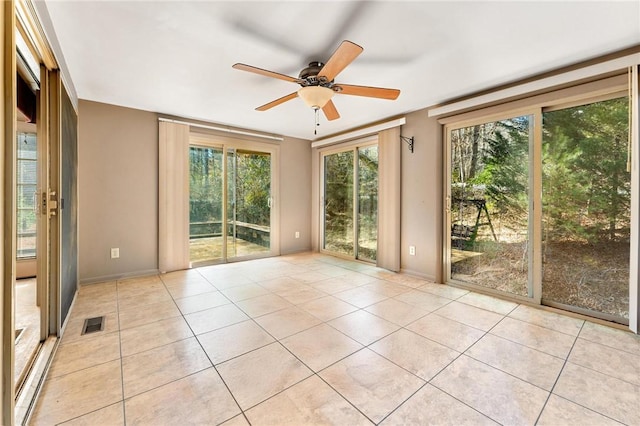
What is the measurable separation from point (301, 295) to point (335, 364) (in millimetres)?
1291

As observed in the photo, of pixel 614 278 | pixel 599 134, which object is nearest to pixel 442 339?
pixel 614 278

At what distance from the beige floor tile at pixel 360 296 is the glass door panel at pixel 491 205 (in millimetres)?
1124

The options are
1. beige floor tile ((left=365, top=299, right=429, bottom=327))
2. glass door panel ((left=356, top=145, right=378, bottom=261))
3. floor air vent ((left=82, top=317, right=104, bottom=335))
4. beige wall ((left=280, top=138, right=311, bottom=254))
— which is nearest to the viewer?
floor air vent ((left=82, top=317, right=104, bottom=335))

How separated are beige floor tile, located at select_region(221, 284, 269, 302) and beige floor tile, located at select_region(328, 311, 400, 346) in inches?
42.4

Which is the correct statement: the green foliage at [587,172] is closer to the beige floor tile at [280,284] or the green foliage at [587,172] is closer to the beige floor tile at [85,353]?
the beige floor tile at [280,284]

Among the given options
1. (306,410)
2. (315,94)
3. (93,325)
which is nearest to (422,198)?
(315,94)

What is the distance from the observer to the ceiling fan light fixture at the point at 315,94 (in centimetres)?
228

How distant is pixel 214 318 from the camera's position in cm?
244

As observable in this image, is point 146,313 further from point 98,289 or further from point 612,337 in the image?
point 612,337

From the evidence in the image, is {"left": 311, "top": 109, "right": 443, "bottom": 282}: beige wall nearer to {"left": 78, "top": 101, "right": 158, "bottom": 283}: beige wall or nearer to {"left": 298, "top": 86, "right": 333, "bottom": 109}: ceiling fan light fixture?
{"left": 298, "top": 86, "right": 333, "bottom": 109}: ceiling fan light fixture

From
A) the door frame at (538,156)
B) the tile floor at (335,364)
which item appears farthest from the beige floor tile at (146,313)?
the door frame at (538,156)

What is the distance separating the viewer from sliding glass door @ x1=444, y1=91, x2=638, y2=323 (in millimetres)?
2350

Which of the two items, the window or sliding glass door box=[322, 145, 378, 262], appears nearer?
the window

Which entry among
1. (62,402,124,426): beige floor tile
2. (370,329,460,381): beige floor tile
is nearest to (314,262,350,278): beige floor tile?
(370,329,460,381): beige floor tile
